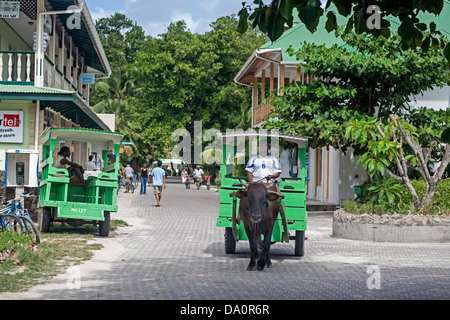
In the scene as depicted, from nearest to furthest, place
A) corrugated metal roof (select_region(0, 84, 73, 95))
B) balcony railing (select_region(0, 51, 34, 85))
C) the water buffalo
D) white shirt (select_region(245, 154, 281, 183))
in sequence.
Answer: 1. the water buffalo
2. white shirt (select_region(245, 154, 281, 183))
3. corrugated metal roof (select_region(0, 84, 73, 95))
4. balcony railing (select_region(0, 51, 34, 85))

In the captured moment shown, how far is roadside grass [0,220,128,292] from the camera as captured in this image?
28.4ft

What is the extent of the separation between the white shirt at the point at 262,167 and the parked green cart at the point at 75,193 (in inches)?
174

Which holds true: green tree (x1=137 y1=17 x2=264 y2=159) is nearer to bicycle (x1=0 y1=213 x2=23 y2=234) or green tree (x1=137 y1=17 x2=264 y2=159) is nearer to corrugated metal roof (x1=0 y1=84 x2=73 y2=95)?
corrugated metal roof (x1=0 y1=84 x2=73 y2=95)

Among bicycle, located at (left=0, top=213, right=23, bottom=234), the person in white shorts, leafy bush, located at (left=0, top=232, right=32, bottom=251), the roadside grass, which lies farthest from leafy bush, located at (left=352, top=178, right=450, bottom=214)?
leafy bush, located at (left=0, top=232, right=32, bottom=251)

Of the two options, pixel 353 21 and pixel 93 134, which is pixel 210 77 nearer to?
pixel 93 134

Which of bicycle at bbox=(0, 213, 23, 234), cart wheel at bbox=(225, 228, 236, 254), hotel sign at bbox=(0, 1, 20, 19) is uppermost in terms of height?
hotel sign at bbox=(0, 1, 20, 19)

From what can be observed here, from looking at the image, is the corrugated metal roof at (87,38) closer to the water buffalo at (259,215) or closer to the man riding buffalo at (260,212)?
the man riding buffalo at (260,212)

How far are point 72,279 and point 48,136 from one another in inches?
258

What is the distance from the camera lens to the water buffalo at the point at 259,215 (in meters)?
9.92

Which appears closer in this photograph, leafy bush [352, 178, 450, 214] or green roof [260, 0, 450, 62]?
leafy bush [352, 178, 450, 214]

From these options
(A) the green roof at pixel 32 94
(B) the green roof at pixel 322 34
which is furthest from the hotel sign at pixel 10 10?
(B) the green roof at pixel 322 34

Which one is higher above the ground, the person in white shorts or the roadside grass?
the person in white shorts

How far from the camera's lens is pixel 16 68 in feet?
59.4

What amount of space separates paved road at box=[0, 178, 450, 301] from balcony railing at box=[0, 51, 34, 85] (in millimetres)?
5061
